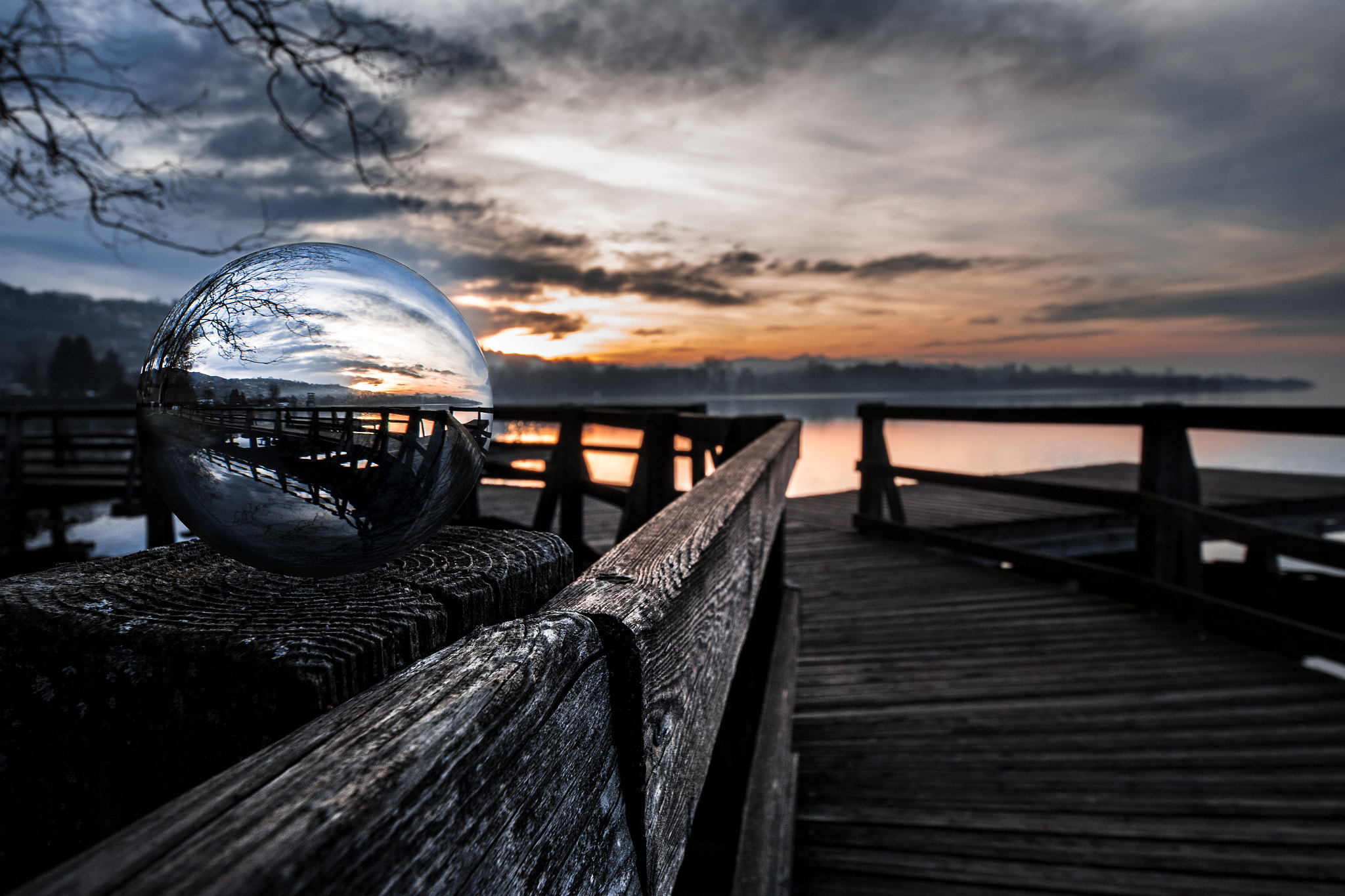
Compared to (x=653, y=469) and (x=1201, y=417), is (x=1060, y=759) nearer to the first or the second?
(x=653, y=469)

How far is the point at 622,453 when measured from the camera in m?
6.25

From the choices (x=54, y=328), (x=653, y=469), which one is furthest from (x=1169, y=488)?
(x=54, y=328)

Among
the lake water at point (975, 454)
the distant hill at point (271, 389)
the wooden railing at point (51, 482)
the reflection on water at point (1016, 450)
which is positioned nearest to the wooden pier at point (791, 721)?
the distant hill at point (271, 389)

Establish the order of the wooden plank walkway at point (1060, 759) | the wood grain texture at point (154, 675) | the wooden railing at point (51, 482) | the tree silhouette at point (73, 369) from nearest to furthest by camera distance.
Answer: the wood grain texture at point (154, 675)
the wooden plank walkway at point (1060, 759)
the wooden railing at point (51, 482)
the tree silhouette at point (73, 369)

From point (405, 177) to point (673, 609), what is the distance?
5481 millimetres

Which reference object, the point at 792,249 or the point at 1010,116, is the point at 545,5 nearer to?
the point at 1010,116

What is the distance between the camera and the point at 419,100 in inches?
198

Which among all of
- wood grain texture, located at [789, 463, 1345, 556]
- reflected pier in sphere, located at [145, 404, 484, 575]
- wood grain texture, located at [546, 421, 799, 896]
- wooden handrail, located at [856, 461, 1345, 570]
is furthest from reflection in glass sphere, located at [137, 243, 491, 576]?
wood grain texture, located at [789, 463, 1345, 556]

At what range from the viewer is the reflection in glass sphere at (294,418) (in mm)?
741

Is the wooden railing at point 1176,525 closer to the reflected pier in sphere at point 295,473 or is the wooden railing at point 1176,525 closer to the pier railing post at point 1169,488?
the pier railing post at point 1169,488

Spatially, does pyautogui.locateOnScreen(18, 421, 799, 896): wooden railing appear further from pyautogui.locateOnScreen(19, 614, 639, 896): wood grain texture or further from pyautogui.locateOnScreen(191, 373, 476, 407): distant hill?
pyautogui.locateOnScreen(191, 373, 476, 407): distant hill

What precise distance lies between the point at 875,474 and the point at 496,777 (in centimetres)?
696

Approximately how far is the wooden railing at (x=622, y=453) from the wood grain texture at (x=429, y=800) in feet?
7.78

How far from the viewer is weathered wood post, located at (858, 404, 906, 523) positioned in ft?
22.1
